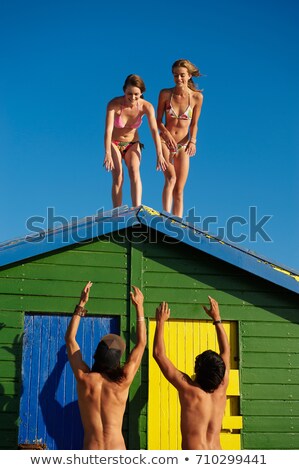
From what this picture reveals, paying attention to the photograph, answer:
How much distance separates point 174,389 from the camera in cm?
865

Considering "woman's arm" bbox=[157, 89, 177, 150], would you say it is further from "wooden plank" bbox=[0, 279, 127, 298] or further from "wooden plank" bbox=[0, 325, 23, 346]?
"wooden plank" bbox=[0, 325, 23, 346]

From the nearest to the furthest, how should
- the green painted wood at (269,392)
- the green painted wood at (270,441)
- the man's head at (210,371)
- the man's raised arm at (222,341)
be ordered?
1. the man's head at (210,371)
2. the man's raised arm at (222,341)
3. the green painted wood at (270,441)
4. the green painted wood at (269,392)

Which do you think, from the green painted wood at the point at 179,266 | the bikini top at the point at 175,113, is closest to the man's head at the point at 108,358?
the green painted wood at the point at 179,266

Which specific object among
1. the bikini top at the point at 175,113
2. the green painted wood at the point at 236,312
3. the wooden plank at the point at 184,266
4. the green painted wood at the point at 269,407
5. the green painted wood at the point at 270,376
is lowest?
the green painted wood at the point at 269,407

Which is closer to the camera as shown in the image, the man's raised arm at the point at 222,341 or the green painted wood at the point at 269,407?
the man's raised arm at the point at 222,341

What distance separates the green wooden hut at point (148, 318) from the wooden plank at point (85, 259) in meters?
0.01

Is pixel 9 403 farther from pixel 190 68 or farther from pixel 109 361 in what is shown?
pixel 190 68

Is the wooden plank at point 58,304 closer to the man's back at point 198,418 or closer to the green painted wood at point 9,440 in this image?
the green painted wood at point 9,440

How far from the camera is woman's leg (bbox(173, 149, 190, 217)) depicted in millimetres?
11164

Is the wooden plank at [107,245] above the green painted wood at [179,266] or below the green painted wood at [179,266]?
above

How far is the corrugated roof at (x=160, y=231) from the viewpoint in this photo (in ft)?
28.0

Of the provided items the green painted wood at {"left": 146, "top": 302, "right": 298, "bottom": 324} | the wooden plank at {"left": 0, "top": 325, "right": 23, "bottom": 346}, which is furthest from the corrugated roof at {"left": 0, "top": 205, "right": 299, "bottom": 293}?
the wooden plank at {"left": 0, "top": 325, "right": 23, "bottom": 346}
